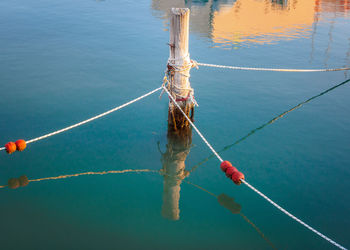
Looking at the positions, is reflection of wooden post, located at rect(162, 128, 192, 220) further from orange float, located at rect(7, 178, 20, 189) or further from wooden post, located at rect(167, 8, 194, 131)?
orange float, located at rect(7, 178, 20, 189)

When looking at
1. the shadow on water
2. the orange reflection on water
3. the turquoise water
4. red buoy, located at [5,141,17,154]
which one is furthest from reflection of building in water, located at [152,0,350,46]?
red buoy, located at [5,141,17,154]

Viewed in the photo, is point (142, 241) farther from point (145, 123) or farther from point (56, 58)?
point (56, 58)

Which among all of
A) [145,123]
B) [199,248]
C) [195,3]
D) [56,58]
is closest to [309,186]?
[199,248]

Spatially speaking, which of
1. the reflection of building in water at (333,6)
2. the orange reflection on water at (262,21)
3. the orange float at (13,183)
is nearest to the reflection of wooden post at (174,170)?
the orange float at (13,183)

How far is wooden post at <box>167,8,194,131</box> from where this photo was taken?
307 inches

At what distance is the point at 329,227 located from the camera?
6621 mm

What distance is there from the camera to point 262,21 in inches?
960

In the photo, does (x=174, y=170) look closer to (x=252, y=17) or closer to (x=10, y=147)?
(x=10, y=147)

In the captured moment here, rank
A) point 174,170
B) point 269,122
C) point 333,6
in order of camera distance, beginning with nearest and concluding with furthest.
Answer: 1. point 174,170
2. point 269,122
3. point 333,6

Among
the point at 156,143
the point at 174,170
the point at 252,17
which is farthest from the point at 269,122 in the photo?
the point at 252,17

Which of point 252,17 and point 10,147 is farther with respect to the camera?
point 252,17

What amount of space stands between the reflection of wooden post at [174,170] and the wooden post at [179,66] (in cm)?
41

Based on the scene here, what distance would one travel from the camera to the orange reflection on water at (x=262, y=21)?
20.5 m

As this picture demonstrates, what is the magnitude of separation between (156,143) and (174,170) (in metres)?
1.27
